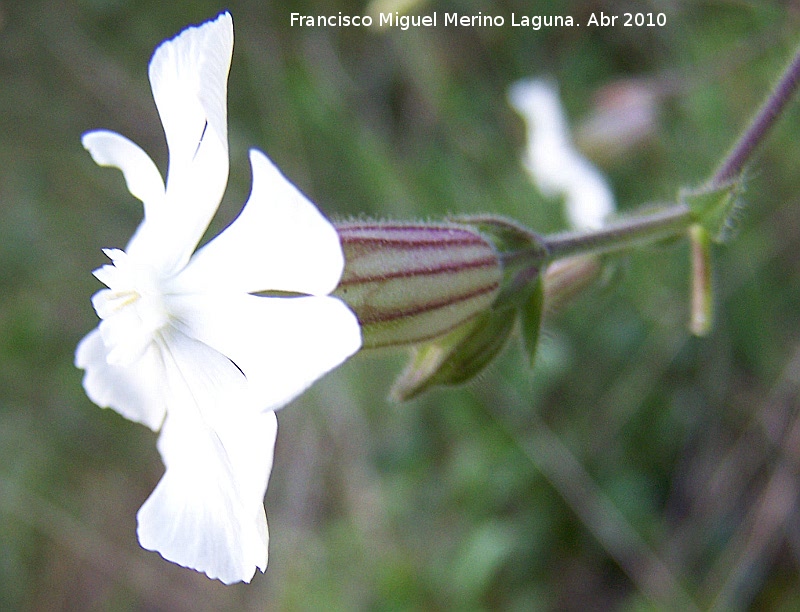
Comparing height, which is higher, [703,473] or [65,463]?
[703,473]

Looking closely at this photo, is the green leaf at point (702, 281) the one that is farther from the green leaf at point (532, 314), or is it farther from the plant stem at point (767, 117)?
the green leaf at point (532, 314)

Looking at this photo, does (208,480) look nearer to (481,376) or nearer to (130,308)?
(130,308)

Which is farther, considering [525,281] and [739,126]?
[739,126]

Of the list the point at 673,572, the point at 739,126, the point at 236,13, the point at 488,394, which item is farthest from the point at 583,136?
the point at 236,13

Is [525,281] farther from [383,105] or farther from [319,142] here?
[383,105]

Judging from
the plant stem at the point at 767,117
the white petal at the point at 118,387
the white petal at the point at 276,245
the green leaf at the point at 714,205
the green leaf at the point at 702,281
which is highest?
the plant stem at the point at 767,117

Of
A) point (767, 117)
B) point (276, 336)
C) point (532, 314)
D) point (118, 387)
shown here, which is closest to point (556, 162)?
point (767, 117)

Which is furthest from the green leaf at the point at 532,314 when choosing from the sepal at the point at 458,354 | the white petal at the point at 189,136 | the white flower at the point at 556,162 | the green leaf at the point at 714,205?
the white flower at the point at 556,162

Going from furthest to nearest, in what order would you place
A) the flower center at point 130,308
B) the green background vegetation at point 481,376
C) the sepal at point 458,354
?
the green background vegetation at point 481,376 < the sepal at point 458,354 < the flower center at point 130,308
